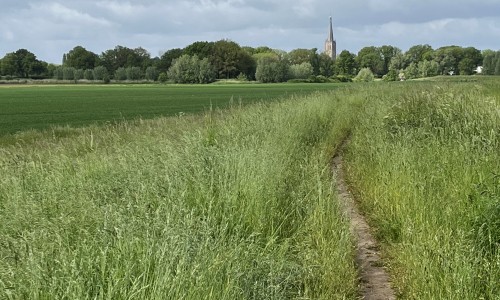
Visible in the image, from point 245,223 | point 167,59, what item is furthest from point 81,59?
point 245,223

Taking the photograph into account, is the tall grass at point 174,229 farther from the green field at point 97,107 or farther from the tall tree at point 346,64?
the tall tree at point 346,64

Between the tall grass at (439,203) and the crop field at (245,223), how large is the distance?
0.07ft

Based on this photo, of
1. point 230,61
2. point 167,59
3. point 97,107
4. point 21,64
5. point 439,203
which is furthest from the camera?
point 167,59

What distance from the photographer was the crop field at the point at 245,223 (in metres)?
3.03

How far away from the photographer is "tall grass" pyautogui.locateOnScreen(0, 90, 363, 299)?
9.50 feet

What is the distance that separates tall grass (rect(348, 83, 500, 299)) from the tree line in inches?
4843

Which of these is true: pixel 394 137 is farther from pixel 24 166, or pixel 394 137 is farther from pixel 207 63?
pixel 207 63

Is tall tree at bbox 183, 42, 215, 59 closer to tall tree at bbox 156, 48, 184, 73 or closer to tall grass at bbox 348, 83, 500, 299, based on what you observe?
tall tree at bbox 156, 48, 184, 73

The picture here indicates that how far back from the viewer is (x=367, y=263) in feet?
16.9

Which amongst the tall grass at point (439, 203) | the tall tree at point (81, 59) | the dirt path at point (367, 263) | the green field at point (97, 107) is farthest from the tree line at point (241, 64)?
the dirt path at point (367, 263)

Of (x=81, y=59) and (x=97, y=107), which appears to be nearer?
(x=97, y=107)

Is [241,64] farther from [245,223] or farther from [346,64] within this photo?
[245,223]

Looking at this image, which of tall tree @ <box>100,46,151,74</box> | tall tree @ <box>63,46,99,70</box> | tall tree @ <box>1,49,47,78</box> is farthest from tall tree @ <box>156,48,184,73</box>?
tall tree @ <box>1,49,47,78</box>

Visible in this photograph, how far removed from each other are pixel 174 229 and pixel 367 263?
258 centimetres
